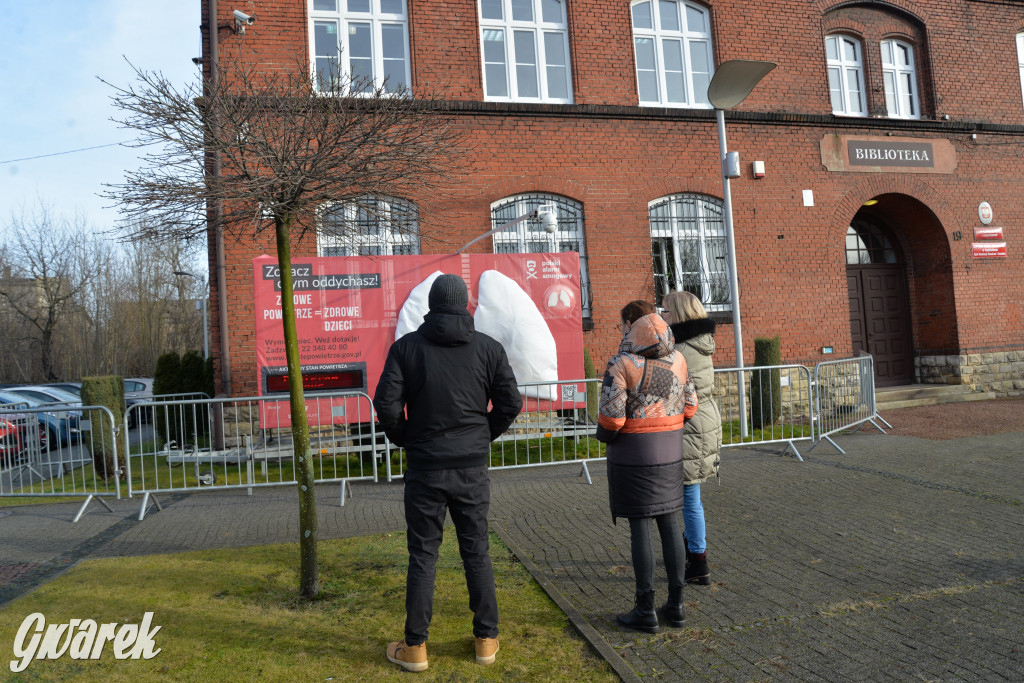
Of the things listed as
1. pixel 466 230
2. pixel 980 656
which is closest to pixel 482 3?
pixel 466 230

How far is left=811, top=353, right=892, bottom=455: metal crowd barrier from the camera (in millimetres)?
9406

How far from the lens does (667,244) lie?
13.0 m

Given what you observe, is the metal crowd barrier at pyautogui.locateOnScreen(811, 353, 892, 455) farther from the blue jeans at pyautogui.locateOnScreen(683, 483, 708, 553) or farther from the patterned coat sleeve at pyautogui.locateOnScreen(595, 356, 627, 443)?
the patterned coat sleeve at pyautogui.locateOnScreen(595, 356, 627, 443)

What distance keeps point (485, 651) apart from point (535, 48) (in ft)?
38.2

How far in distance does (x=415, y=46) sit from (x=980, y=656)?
461 inches

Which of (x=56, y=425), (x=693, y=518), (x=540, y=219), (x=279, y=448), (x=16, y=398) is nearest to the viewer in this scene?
(x=693, y=518)

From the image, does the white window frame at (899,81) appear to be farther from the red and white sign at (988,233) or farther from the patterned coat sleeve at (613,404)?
the patterned coat sleeve at (613,404)

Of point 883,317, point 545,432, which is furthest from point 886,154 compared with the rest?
point 545,432

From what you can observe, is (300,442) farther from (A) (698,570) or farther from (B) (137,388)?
(B) (137,388)

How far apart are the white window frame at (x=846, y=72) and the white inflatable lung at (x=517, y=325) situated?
919 cm

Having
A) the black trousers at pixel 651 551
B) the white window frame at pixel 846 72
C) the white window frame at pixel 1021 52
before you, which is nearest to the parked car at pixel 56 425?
the black trousers at pixel 651 551

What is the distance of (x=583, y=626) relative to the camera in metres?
3.86

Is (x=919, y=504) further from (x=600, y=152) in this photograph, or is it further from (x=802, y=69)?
(x=802, y=69)

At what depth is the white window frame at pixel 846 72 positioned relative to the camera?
14.5 m
